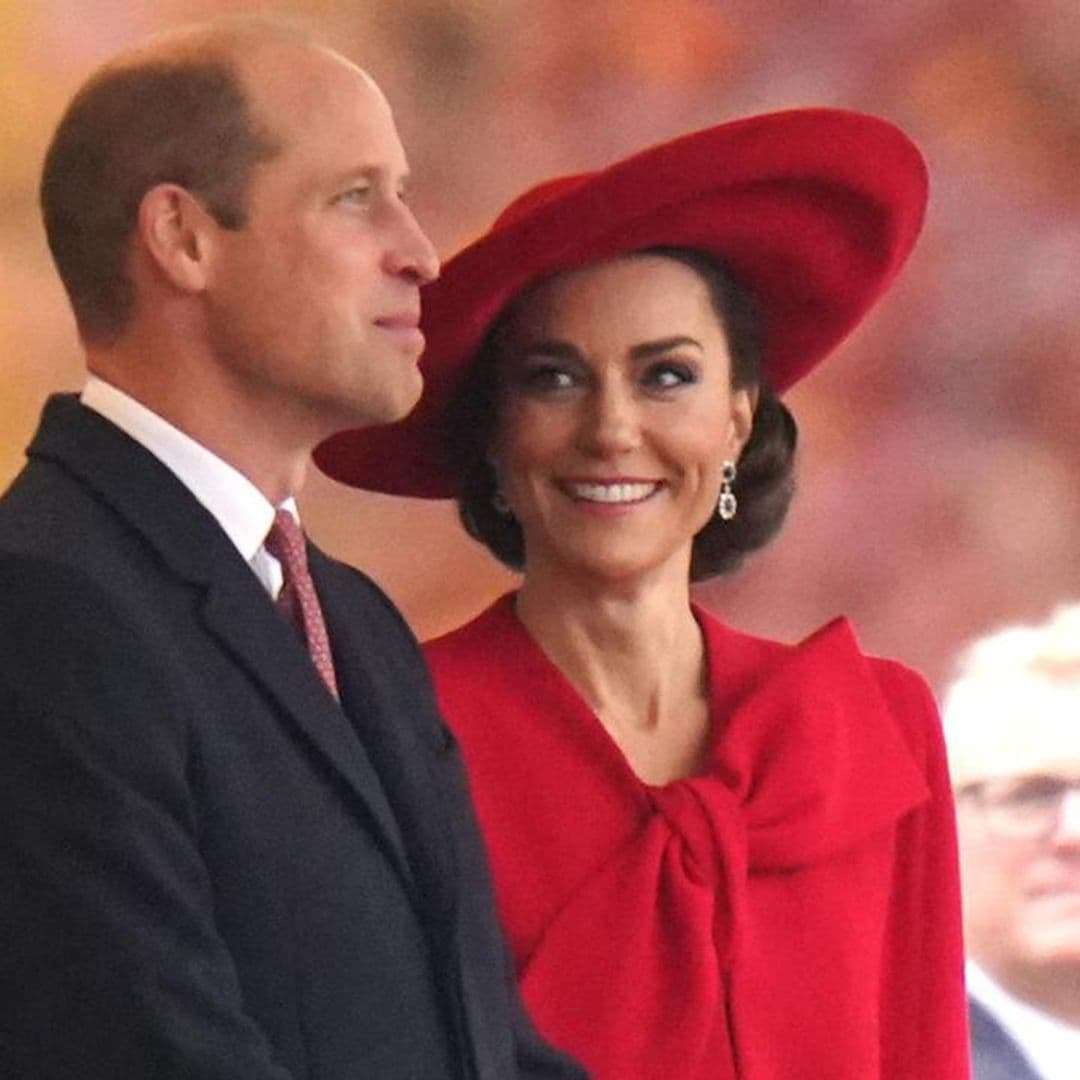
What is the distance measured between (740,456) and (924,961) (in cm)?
39

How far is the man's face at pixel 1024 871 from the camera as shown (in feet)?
6.03

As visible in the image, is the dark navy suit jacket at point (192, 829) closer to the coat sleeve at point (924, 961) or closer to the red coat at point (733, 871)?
the red coat at point (733, 871)

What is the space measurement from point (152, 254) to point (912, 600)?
900 millimetres

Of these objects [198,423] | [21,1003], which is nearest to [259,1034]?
[21,1003]

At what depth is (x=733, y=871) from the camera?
1.43 meters

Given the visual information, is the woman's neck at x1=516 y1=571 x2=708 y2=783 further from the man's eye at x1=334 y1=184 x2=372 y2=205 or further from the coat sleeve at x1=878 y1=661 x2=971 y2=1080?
the man's eye at x1=334 y1=184 x2=372 y2=205

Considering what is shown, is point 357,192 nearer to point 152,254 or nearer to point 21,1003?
point 152,254

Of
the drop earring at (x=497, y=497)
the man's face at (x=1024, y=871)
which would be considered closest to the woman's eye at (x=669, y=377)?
the drop earring at (x=497, y=497)

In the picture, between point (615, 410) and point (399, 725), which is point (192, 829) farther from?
point (615, 410)

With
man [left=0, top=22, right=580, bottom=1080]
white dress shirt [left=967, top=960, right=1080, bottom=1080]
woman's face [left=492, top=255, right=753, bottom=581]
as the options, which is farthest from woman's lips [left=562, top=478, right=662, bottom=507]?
white dress shirt [left=967, top=960, right=1080, bottom=1080]

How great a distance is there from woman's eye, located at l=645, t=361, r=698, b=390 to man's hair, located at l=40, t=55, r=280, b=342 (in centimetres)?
41

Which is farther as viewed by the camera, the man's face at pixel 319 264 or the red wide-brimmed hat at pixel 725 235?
the red wide-brimmed hat at pixel 725 235

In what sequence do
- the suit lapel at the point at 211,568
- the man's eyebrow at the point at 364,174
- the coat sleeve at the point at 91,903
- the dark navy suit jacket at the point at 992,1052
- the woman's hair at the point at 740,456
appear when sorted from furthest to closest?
the dark navy suit jacket at the point at 992,1052 → the woman's hair at the point at 740,456 → the man's eyebrow at the point at 364,174 → the suit lapel at the point at 211,568 → the coat sleeve at the point at 91,903

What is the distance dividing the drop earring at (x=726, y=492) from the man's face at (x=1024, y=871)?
43 cm
